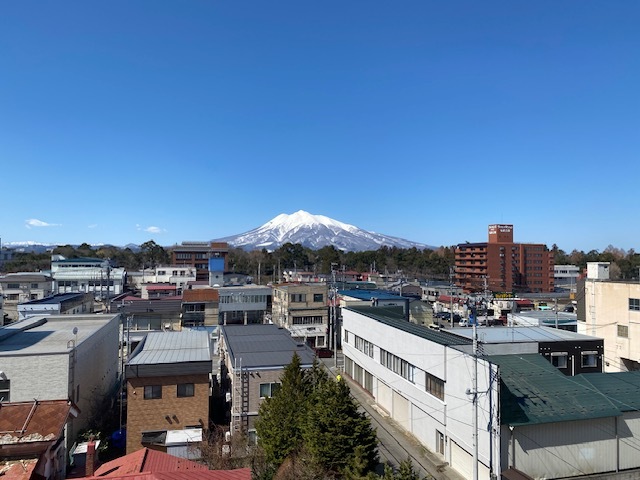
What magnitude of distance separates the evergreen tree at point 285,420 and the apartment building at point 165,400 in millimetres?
3149

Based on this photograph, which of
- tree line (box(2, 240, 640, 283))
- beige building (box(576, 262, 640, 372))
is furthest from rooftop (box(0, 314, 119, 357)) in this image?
tree line (box(2, 240, 640, 283))

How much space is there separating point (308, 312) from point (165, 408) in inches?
958

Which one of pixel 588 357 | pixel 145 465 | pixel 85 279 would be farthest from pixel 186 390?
pixel 85 279

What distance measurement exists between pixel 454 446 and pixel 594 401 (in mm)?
4950

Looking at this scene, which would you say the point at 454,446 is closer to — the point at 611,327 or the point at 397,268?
the point at 611,327

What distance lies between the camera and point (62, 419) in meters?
12.7

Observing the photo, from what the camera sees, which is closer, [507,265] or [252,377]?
[252,377]

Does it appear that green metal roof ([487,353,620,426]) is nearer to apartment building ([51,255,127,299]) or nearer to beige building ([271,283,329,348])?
beige building ([271,283,329,348])

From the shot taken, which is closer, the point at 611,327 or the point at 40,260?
the point at 611,327

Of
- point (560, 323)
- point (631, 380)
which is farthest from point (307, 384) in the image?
point (560, 323)

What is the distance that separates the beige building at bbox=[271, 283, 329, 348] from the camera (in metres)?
39.5

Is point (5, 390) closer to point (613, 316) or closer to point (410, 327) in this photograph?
point (410, 327)

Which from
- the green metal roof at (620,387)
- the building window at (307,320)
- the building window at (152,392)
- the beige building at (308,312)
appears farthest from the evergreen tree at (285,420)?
the building window at (307,320)

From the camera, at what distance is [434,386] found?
56.1 feet
